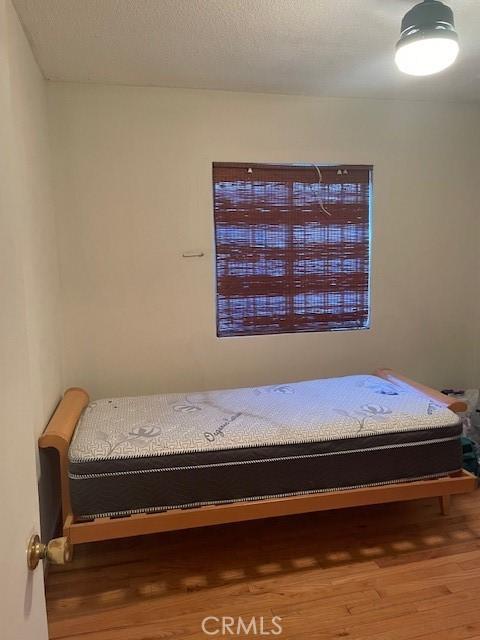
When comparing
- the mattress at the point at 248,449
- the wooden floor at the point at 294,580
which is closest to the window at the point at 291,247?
the mattress at the point at 248,449

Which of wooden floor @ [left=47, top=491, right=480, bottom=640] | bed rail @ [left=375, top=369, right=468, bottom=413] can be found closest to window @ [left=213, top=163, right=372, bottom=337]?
bed rail @ [left=375, top=369, right=468, bottom=413]

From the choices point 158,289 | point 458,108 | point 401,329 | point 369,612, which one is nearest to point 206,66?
point 158,289

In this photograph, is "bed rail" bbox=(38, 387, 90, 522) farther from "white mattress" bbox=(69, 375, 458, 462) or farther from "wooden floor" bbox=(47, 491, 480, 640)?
"wooden floor" bbox=(47, 491, 480, 640)

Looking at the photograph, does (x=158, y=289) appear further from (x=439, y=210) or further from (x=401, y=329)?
(x=439, y=210)

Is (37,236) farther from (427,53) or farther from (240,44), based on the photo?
(427,53)

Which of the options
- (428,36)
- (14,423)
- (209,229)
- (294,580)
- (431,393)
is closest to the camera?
(14,423)

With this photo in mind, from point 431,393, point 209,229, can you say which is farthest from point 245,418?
point 209,229

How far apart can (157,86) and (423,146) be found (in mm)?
1829

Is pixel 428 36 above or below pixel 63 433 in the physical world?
above

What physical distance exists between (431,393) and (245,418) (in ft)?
3.70

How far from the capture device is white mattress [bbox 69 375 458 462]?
83.0 inches

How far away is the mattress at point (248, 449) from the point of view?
202cm

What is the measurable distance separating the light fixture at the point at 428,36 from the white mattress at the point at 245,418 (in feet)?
5.29

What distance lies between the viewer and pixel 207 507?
2076 mm
